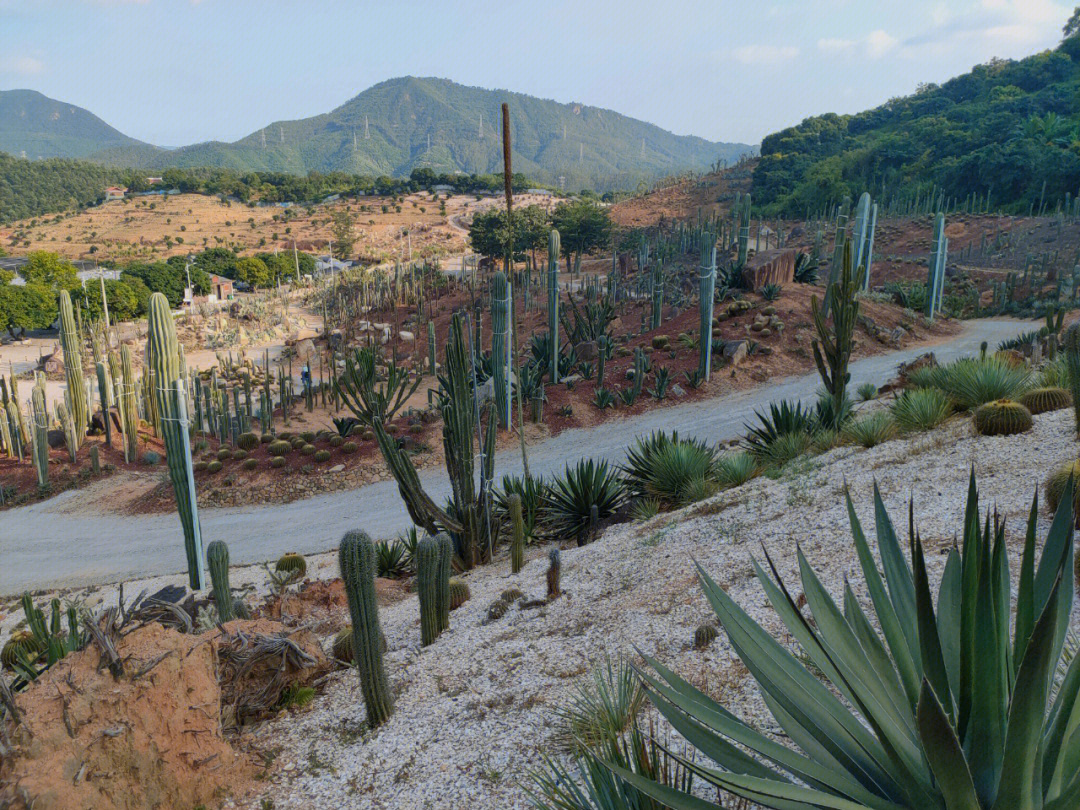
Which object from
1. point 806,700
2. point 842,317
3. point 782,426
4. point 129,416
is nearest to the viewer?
point 806,700

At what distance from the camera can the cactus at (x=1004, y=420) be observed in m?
6.84

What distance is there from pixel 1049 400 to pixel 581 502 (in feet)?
16.4

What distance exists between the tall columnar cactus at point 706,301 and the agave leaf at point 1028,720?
14896 mm

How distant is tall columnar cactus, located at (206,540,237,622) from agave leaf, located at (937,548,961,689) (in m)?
5.34

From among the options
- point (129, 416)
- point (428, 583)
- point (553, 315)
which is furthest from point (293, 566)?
point (553, 315)

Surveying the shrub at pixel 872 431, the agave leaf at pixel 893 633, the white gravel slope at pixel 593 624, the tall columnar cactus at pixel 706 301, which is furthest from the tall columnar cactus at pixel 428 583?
the tall columnar cactus at pixel 706 301

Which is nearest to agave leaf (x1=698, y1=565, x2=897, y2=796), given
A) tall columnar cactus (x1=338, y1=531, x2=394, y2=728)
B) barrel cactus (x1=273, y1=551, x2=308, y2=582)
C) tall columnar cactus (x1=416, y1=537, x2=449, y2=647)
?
tall columnar cactus (x1=338, y1=531, x2=394, y2=728)

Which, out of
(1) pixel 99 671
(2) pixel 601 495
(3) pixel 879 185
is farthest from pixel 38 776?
(3) pixel 879 185

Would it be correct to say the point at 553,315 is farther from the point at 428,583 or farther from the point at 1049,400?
the point at 428,583

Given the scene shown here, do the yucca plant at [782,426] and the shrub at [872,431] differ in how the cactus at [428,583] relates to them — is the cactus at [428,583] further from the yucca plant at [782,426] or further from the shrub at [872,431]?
the yucca plant at [782,426]

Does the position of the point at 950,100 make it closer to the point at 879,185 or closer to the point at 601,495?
the point at 879,185

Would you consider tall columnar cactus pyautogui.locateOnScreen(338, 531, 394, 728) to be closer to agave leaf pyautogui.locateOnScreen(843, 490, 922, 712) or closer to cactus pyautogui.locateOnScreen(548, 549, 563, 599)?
cactus pyautogui.locateOnScreen(548, 549, 563, 599)

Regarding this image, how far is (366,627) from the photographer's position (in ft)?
13.5

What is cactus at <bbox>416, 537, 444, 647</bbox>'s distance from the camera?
5234 mm
